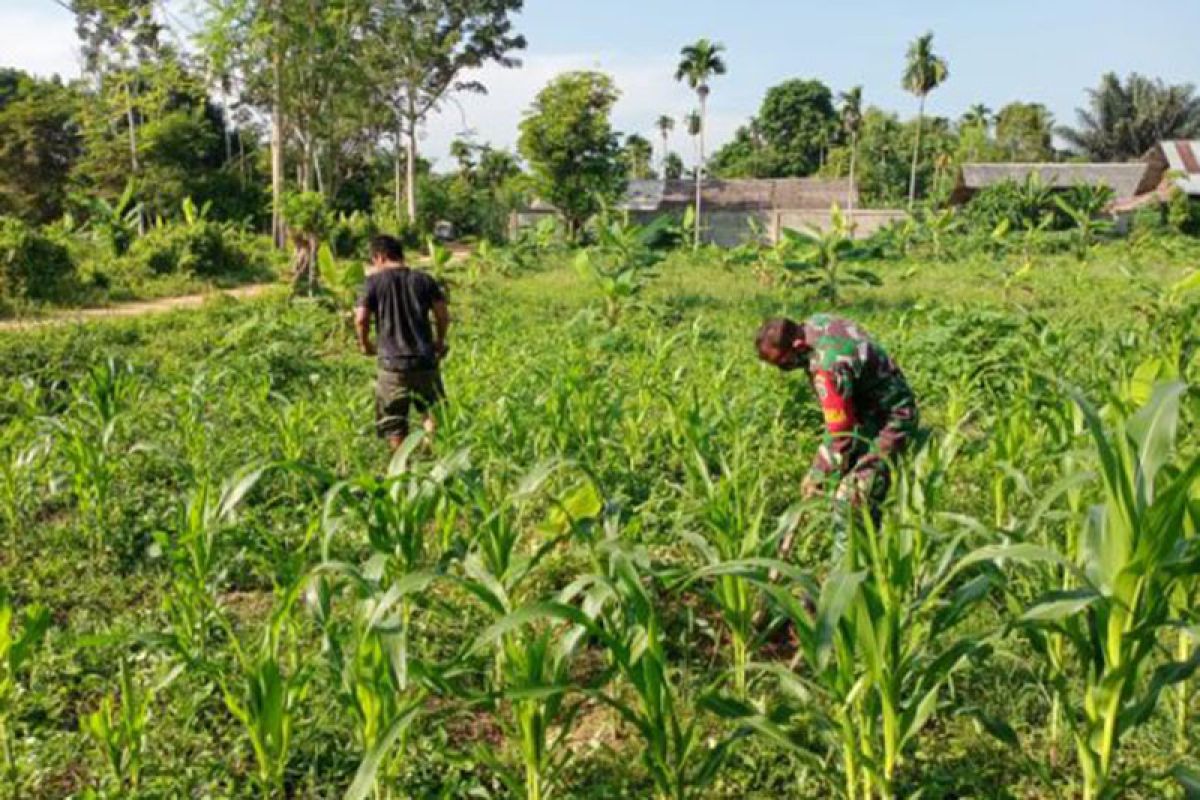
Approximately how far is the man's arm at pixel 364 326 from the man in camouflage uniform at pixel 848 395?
9.06 feet

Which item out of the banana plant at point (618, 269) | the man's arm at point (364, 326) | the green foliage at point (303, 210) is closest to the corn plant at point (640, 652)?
the man's arm at point (364, 326)

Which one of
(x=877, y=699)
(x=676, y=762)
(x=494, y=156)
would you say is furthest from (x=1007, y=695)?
(x=494, y=156)

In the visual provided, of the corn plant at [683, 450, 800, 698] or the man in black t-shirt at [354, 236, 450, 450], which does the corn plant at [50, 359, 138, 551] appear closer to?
the man in black t-shirt at [354, 236, 450, 450]

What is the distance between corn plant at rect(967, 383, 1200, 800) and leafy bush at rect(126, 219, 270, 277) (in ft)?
51.1

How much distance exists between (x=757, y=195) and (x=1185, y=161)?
51.8 feet

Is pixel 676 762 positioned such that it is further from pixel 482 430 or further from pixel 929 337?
→ pixel 929 337

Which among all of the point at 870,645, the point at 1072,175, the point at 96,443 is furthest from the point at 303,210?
the point at 1072,175

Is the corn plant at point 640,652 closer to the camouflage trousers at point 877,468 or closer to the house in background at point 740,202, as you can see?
the camouflage trousers at point 877,468

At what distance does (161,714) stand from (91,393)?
7.68ft

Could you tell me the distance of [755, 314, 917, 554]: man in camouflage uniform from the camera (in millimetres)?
3713

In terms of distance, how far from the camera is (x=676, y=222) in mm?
37844

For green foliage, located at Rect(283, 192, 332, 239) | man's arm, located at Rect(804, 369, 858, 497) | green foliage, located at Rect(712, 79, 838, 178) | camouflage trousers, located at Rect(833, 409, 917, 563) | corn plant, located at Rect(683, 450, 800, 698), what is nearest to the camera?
corn plant, located at Rect(683, 450, 800, 698)

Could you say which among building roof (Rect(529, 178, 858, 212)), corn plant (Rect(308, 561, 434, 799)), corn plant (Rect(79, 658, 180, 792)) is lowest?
corn plant (Rect(79, 658, 180, 792))

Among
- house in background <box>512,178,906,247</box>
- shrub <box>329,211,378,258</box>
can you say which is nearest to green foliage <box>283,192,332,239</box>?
shrub <box>329,211,378,258</box>
